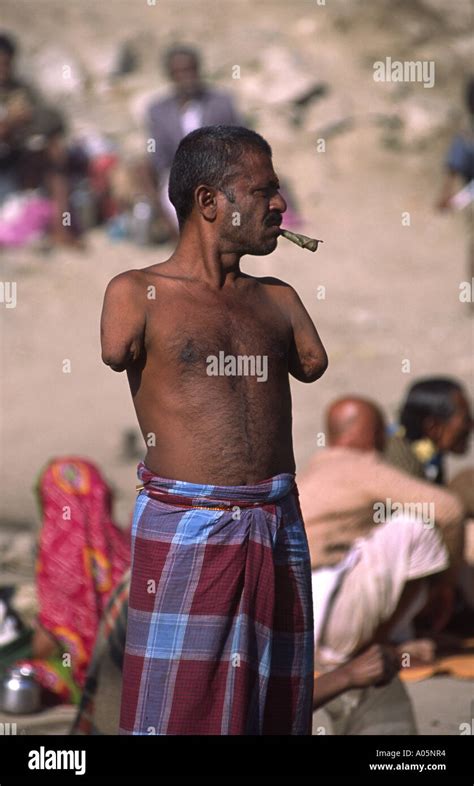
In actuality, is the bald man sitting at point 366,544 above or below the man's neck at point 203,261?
below

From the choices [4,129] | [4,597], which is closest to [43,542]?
[4,597]

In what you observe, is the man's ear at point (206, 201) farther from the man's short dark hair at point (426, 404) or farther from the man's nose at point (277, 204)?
the man's short dark hair at point (426, 404)

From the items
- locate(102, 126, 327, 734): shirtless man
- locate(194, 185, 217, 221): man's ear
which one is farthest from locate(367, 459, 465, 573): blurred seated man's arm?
locate(194, 185, 217, 221): man's ear

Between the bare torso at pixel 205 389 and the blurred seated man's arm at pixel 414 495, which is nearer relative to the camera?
the bare torso at pixel 205 389

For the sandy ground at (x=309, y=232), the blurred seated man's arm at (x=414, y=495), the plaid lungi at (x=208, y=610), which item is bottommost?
the plaid lungi at (x=208, y=610)

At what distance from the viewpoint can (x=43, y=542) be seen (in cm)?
499

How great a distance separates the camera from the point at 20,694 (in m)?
4.70

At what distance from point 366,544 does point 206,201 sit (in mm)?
1941

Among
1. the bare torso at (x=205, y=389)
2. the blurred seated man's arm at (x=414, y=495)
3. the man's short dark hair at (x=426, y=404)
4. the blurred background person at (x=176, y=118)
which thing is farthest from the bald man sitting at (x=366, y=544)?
the blurred background person at (x=176, y=118)

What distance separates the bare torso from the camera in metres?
2.96

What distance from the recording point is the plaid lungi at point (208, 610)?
2920 millimetres

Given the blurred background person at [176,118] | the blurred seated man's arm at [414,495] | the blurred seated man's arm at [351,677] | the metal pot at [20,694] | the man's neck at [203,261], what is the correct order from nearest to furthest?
the man's neck at [203,261] → the blurred seated man's arm at [351,677] → the metal pot at [20,694] → the blurred seated man's arm at [414,495] → the blurred background person at [176,118]

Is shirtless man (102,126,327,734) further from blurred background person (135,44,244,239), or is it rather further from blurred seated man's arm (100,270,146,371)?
blurred background person (135,44,244,239)

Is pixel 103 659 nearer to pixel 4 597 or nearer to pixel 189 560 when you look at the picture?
pixel 189 560
